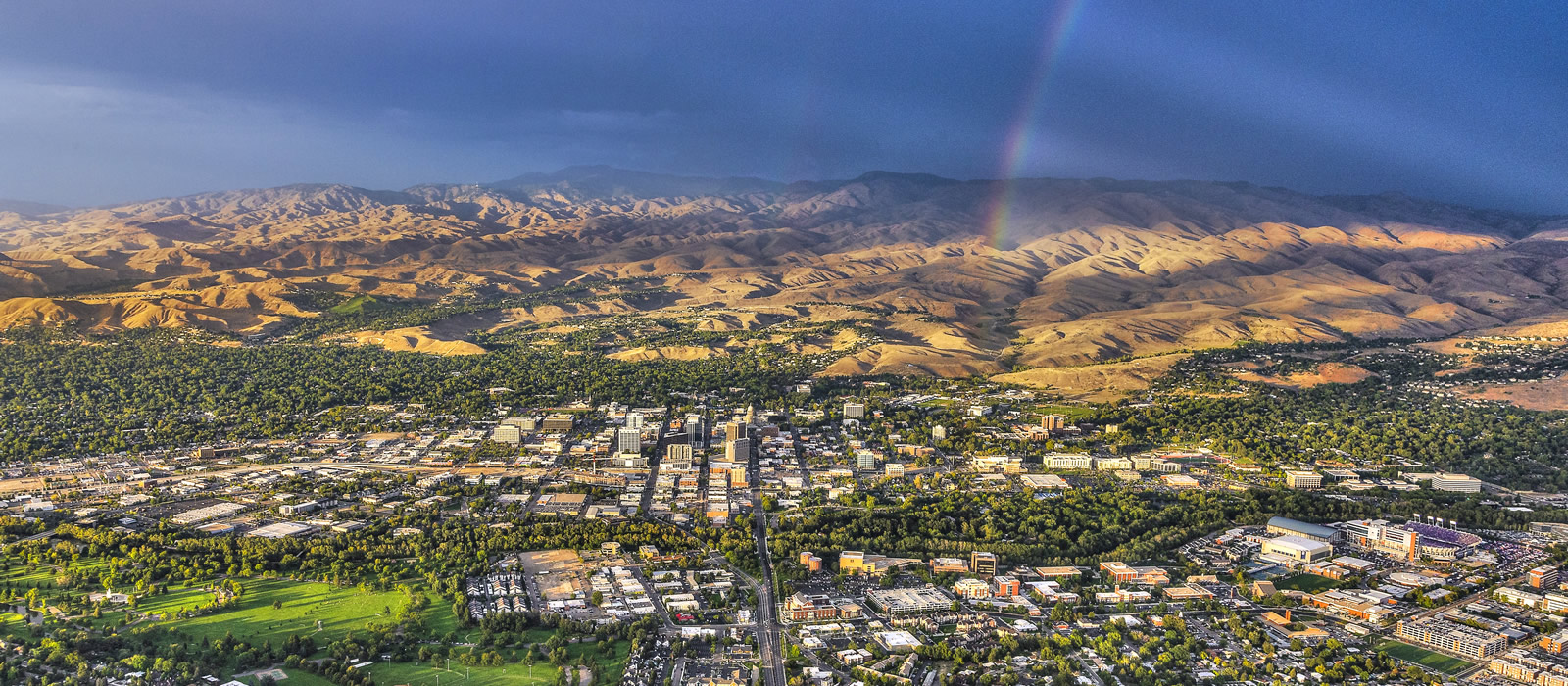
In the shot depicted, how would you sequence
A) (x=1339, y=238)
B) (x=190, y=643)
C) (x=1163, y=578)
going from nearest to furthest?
1. (x=190, y=643)
2. (x=1163, y=578)
3. (x=1339, y=238)

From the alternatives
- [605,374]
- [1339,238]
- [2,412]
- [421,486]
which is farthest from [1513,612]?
[1339,238]

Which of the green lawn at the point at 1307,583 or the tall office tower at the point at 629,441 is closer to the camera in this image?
the green lawn at the point at 1307,583

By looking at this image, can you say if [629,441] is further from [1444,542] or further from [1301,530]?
[1444,542]

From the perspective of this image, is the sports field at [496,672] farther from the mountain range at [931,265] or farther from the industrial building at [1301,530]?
the mountain range at [931,265]

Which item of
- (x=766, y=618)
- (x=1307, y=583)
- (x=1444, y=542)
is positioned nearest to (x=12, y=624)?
(x=766, y=618)

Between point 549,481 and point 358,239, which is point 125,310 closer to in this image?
point 549,481

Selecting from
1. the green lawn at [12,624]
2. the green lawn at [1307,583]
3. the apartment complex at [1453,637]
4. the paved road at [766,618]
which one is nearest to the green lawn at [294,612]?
the green lawn at [12,624]

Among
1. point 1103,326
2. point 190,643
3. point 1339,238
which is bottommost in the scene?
point 190,643
